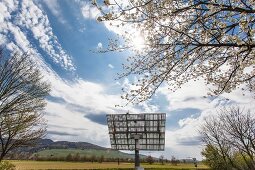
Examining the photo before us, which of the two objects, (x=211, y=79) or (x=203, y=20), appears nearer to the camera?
(x=203, y=20)

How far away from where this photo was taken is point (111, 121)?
A: 31250 mm

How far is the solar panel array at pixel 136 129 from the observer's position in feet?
101

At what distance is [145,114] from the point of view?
31453 millimetres

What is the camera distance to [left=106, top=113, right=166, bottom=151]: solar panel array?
3089cm

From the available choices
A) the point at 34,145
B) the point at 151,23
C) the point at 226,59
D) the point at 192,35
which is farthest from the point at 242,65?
the point at 34,145

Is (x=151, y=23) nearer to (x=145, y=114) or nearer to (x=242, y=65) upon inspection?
(x=242, y=65)

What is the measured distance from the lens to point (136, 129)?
31.3 m

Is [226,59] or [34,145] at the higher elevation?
[226,59]

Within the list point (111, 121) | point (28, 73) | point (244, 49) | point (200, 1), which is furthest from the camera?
point (111, 121)

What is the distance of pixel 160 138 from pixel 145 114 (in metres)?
3.55

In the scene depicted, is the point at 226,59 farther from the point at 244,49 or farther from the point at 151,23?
the point at 151,23

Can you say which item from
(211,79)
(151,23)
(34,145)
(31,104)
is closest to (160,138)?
(34,145)

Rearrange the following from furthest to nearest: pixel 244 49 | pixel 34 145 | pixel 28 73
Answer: pixel 34 145 < pixel 28 73 < pixel 244 49

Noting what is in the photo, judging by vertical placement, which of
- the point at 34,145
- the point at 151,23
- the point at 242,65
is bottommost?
the point at 34,145
